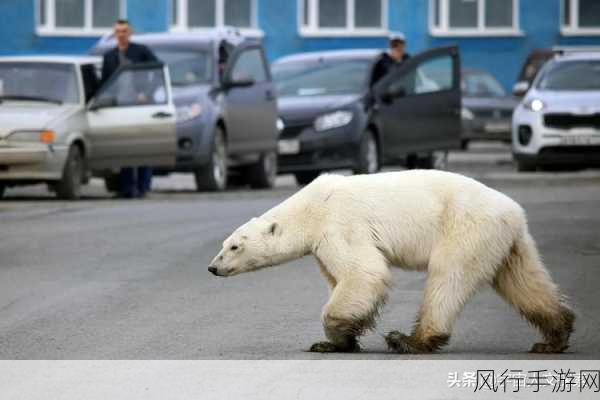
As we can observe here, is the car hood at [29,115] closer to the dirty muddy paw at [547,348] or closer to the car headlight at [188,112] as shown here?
the car headlight at [188,112]

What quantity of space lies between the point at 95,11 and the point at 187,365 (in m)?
36.9

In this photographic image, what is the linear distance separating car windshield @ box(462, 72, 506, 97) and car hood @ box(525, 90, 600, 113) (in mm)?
11241

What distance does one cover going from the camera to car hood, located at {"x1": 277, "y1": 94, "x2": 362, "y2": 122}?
992 inches

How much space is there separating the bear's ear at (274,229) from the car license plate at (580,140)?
Result: 683 inches

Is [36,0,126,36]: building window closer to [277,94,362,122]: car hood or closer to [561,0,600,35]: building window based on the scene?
[561,0,600,35]: building window

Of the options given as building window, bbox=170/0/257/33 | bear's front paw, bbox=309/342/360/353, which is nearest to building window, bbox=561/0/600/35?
building window, bbox=170/0/257/33

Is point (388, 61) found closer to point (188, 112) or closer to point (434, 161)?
point (434, 161)

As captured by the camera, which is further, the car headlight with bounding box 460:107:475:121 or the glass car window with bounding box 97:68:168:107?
the car headlight with bounding box 460:107:475:121

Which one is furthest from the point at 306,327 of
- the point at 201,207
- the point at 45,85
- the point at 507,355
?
the point at 45,85

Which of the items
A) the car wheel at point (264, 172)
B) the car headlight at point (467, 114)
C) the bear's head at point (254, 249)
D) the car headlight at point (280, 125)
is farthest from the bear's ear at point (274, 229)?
the car headlight at point (467, 114)

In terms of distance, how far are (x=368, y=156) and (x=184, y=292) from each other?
498 inches

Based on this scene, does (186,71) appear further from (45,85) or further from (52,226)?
(52,226)

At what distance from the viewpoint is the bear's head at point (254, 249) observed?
32.4 feet

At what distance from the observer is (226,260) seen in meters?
9.99
